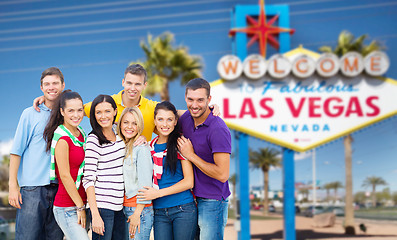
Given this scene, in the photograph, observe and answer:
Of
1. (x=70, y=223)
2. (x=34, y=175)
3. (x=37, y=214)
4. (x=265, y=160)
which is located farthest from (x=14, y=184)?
(x=265, y=160)

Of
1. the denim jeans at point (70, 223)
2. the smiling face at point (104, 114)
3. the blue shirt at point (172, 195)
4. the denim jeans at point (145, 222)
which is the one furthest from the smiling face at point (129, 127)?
the denim jeans at point (70, 223)

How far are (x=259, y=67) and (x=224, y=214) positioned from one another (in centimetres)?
849

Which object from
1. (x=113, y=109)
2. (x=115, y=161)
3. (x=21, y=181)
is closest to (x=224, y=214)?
(x=115, y=161)

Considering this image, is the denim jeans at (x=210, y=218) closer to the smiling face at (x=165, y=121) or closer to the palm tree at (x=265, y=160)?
the smiling face at (x=165, y=121)

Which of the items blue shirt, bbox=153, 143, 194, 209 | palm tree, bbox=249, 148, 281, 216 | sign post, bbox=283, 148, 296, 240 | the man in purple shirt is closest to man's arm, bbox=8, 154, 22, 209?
blue shirt, bbox=153, 143, 194, 209

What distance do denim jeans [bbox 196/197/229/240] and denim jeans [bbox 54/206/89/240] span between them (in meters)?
1.00

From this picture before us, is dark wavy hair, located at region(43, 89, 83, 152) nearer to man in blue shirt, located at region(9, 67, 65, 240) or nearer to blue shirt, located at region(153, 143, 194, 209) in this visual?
man in blue shirt, located at region(9, 67, 65, 240)

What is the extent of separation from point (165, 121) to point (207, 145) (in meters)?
0.43

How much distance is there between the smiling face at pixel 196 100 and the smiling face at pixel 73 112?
0.97 m

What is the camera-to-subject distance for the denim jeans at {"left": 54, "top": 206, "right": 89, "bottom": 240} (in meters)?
3.49

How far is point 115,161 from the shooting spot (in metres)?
3.48

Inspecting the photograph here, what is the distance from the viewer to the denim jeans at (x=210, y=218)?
3561 millimetres

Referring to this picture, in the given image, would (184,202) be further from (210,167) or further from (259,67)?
(259,67)

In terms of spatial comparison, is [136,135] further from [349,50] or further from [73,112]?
[349,50]
